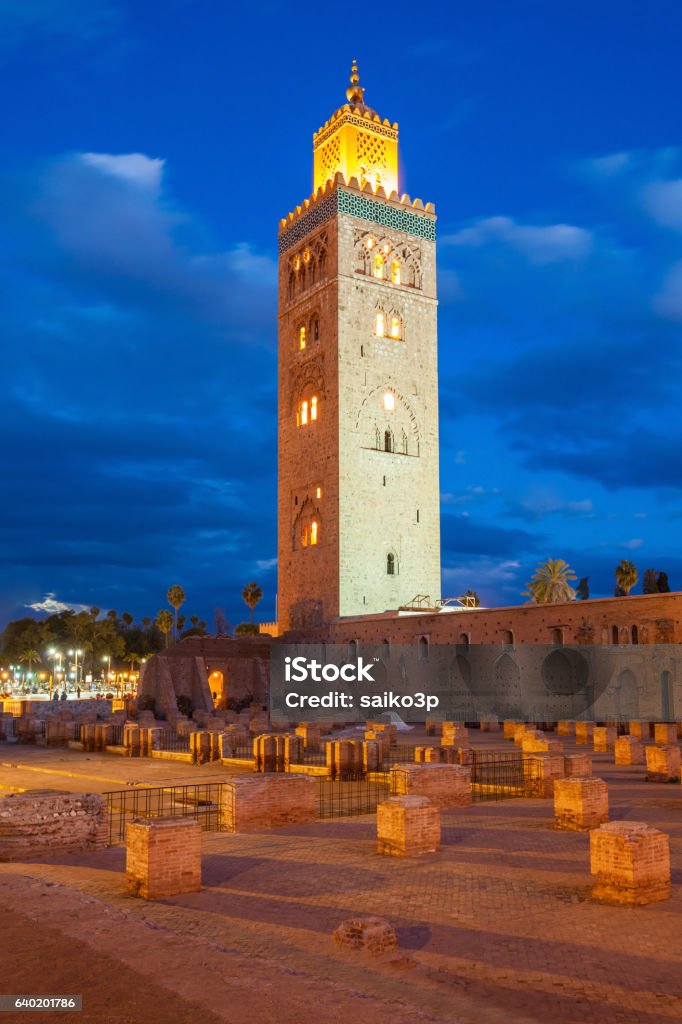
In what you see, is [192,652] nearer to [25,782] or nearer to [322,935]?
[25,782]

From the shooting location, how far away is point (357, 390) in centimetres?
4769

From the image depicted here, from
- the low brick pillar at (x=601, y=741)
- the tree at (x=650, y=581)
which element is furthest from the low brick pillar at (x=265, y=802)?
the tree at (x=650, y=581)

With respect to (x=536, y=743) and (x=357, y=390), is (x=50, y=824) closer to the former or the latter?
(x=536, y=743)

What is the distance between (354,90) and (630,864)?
173 ft

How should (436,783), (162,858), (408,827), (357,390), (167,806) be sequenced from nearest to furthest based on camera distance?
(162,858) → (408,827) → (436,783) → (167,806) → (357,390)

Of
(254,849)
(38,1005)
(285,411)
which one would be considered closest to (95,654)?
(285,411)

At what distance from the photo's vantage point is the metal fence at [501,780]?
53.6 ft

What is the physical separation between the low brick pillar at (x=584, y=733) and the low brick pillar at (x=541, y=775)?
11.0m

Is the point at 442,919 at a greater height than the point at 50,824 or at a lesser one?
lesser

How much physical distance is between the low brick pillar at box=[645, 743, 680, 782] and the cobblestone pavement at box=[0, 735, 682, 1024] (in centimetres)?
532

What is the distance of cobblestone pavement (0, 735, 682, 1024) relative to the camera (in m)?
6.18

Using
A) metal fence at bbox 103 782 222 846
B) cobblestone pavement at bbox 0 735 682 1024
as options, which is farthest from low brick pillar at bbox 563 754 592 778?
metal fence at bbox 103 782 222 846

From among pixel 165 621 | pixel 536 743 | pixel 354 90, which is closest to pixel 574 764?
pixel 536 743

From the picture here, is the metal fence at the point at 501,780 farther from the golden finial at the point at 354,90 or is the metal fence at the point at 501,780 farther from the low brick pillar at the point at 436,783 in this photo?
the golden finial at the point at 354,90
